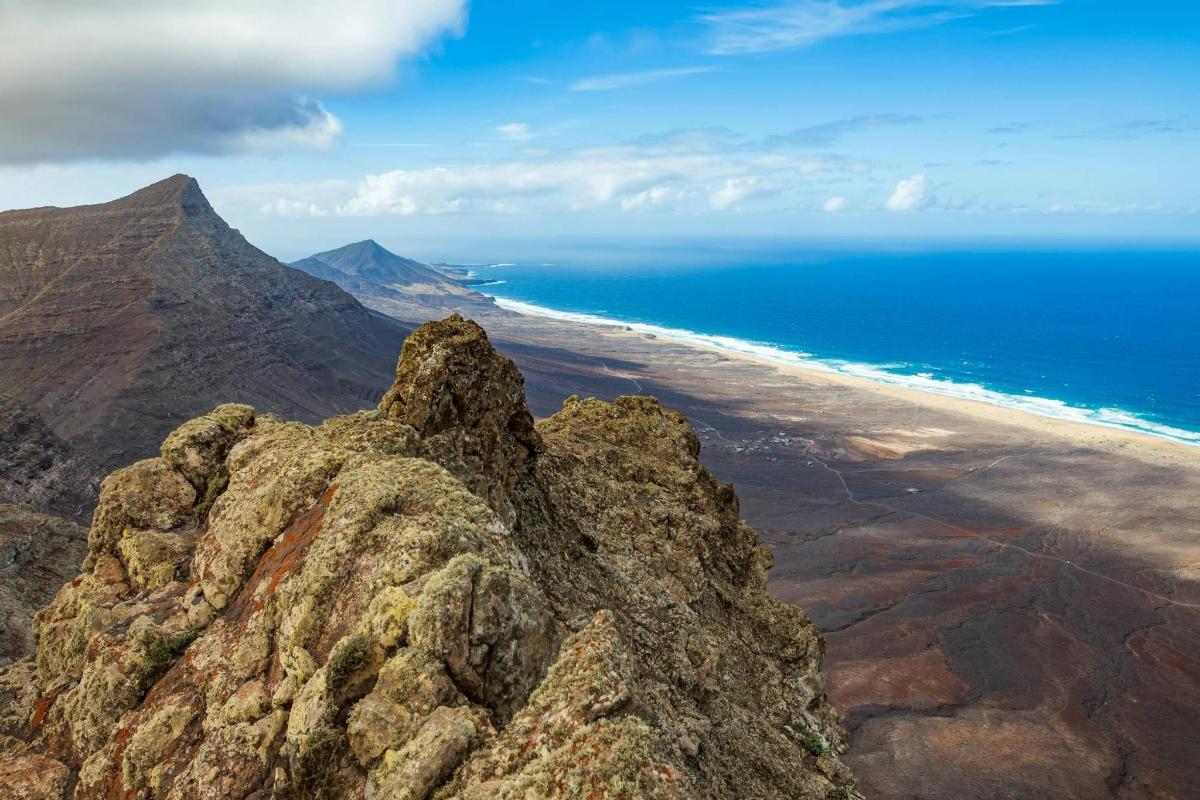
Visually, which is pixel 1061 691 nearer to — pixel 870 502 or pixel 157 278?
pixel 870 502

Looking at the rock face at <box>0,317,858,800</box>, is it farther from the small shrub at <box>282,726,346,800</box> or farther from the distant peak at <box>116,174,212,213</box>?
the distant peak at <box>116,174,212,213</box>

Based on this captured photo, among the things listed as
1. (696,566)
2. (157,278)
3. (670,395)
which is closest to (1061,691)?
(696,566)

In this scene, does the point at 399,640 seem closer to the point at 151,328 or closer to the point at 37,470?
the point at 37,470

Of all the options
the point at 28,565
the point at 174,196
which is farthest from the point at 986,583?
the point at 174,196

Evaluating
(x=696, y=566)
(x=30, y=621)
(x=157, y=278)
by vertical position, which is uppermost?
(x=157, y=278)

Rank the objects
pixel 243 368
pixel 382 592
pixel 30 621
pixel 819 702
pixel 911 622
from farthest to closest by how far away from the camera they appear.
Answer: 1. pixel 243 368
2. pixel 911 622
3. pixel 30 621
4. pixel 819 702
5. pixel 382 592

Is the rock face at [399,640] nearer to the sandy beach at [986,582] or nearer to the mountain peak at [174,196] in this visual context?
the sandy beach at [986,582]
